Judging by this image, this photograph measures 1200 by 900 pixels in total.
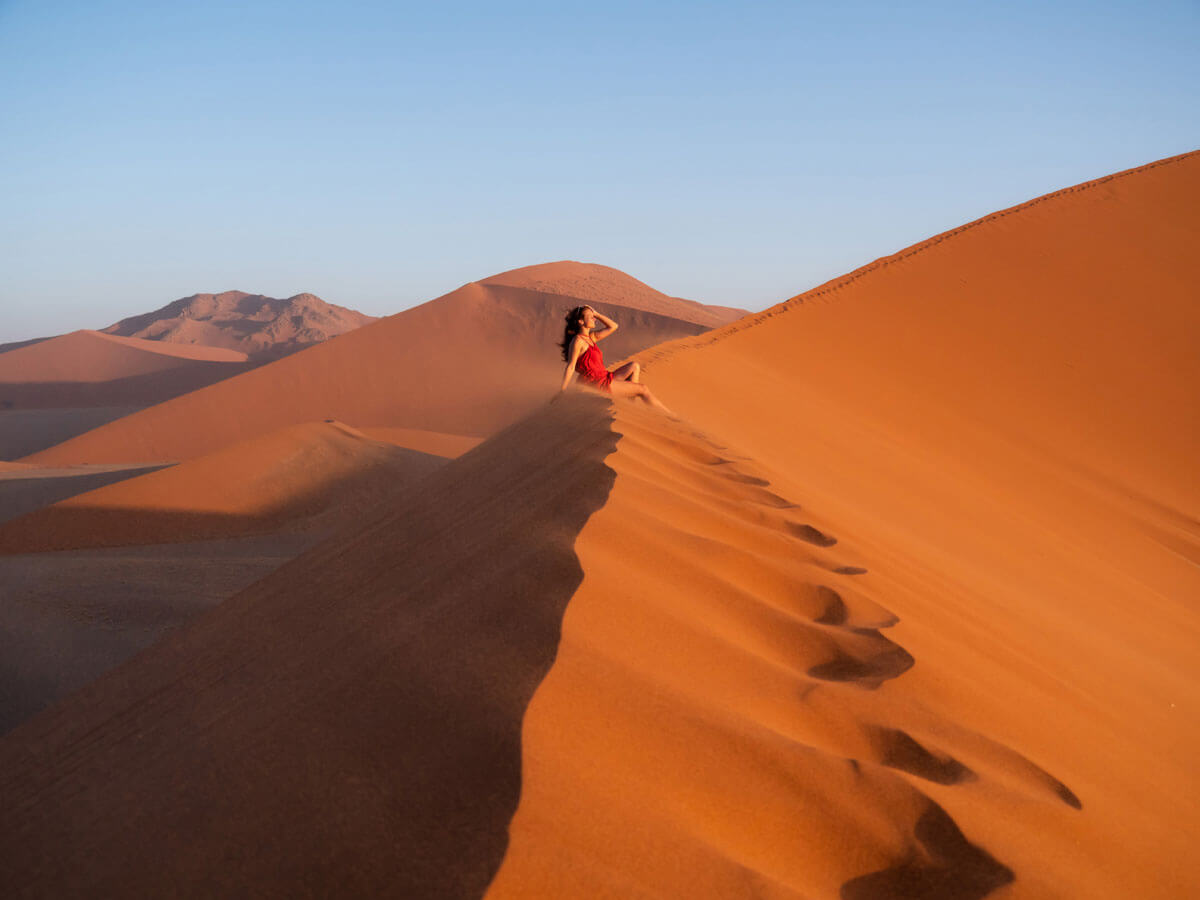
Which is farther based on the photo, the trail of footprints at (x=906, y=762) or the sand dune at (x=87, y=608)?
the sand dune at (x=87, y=608)

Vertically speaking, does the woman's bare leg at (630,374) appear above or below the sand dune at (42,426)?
above

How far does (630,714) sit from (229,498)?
10496mm

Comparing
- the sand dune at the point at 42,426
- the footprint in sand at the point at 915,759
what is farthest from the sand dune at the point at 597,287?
the footprint in sand at the point at 915,759

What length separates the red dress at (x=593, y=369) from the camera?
22.5 feet

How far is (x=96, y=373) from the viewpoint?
49.7 metres

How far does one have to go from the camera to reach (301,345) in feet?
226

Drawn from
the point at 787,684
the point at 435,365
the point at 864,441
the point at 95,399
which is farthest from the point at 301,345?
the point at 787,684

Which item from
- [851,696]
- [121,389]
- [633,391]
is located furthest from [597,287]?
[851,696]

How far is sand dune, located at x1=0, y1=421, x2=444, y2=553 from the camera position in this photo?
34.3 ft

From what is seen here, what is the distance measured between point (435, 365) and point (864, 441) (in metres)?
21.0

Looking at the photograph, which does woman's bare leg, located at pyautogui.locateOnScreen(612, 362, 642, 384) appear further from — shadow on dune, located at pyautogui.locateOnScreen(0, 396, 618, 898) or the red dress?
shadow on dune, located at pyautogui.locateOnScreen(0, 396, 618, 898)

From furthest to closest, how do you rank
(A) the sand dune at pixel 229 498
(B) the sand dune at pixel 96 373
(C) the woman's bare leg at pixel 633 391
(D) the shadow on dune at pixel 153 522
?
(B) the sand dune at pixel 96 373
(A) the sand dune at pixel 229 498
(D) the shadow on dune at pixel 153 522
(C) the woman's bare leg at pixel 633 391

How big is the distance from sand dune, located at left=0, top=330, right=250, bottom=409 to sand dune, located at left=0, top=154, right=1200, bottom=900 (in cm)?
4674

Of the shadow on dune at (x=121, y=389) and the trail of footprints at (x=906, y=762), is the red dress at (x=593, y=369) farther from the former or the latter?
the shadow on dune at (x=121, y=389)
